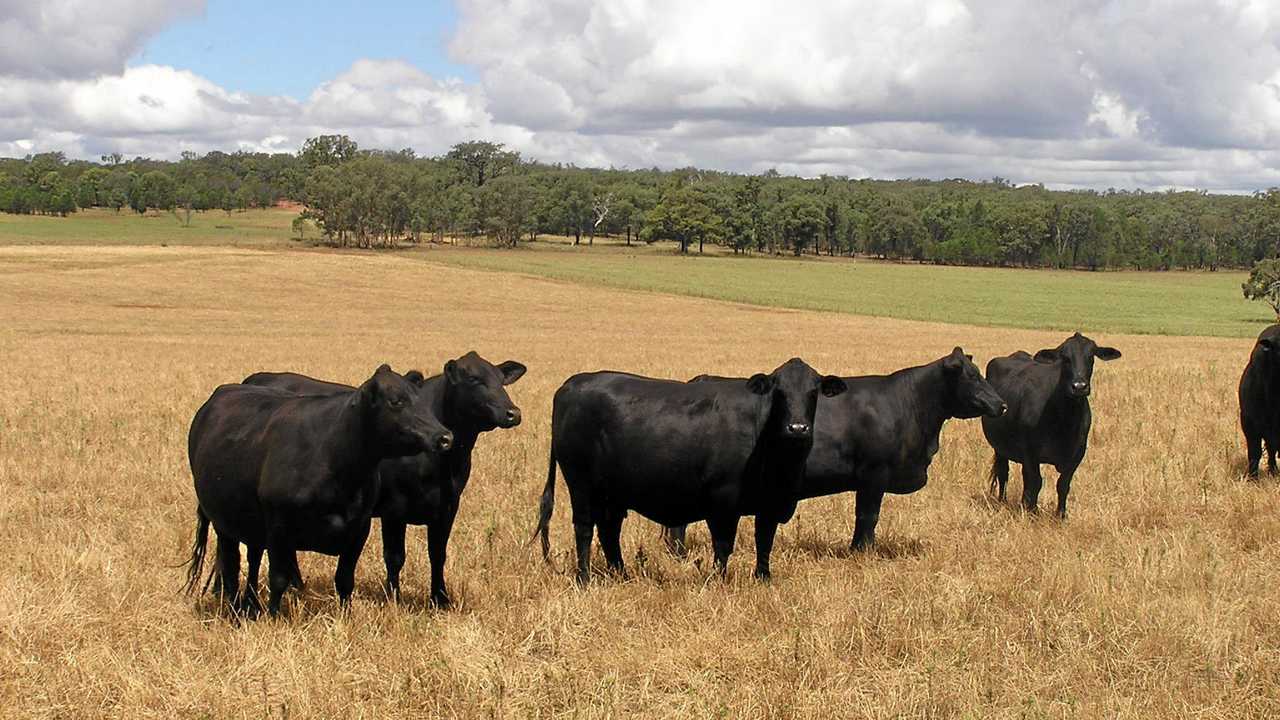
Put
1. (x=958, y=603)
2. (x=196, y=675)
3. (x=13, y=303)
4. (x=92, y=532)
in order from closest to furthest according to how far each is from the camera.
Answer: (x=196, y=675) → (x=958, y=603) → (x=92, y=532) → (x=13, y=303)

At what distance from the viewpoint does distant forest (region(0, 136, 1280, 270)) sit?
126m

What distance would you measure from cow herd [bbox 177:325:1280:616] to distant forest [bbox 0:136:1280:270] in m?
112

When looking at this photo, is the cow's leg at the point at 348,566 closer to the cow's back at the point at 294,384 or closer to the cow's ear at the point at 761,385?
the cow's back at the point at 294,384

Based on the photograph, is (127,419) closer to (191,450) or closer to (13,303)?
(191,450)

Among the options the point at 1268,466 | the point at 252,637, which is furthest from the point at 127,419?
the point at 1268,466

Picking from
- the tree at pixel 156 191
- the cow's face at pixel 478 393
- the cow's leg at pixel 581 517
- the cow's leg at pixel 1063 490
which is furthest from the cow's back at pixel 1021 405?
the tree at pixel 156 191

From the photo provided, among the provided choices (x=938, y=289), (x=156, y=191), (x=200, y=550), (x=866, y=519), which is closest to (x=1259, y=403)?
(x=866, y=519)

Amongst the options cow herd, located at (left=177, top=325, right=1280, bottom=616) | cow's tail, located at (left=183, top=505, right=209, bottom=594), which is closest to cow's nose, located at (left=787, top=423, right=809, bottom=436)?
cow herd, located at (left=177, top=325, right=1280, bottom=616)

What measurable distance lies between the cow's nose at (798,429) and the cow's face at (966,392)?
295cm

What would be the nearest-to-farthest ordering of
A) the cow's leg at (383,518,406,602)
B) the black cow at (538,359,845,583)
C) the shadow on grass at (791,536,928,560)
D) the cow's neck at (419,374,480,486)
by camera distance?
the cow's leg at (383,518,406,602)
the cow's neck at (419,374,480,486)
the black cow at (538,359,845,583)
the shadow on grass at (791,536,928,560)

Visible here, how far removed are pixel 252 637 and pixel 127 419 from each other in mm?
12307

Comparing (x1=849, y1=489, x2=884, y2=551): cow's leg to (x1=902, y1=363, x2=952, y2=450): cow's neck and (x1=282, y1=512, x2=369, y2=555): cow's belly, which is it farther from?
(x1=282, y1=512, x2=369, y2=555): cow's belly

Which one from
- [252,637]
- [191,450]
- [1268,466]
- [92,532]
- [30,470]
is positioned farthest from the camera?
[1268,466]

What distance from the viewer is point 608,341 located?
42.3 metres
